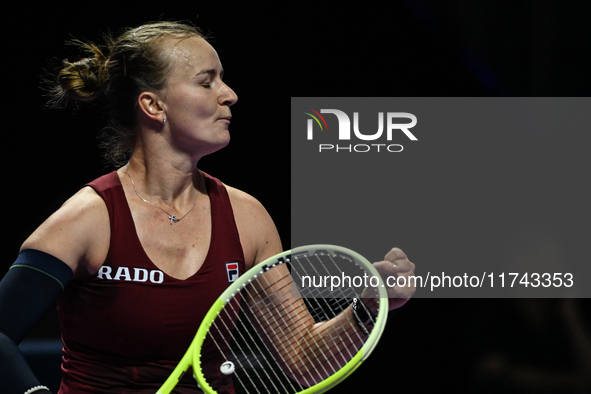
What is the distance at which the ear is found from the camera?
1.33m

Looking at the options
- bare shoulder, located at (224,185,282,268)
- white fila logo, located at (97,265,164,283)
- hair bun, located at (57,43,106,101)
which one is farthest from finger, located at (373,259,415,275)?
hair bun, located at (57,43,106,101)

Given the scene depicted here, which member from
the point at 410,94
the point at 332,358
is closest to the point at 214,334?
the point at 332,358

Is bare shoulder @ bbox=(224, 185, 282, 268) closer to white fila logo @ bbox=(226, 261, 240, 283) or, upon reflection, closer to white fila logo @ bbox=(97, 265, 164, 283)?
white fila logo @ bbox=(226, 261, 240, 283)

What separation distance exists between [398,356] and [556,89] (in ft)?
3.55

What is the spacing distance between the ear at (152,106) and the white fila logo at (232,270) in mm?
330

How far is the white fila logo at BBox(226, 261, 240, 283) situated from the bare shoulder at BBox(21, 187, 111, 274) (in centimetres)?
25

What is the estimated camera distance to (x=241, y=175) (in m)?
2.30

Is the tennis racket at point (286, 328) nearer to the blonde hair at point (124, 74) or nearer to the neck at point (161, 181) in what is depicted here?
the neck at point (161, 181)

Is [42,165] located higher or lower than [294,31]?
lower

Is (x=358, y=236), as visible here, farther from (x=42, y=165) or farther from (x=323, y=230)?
(x=42, y=165)

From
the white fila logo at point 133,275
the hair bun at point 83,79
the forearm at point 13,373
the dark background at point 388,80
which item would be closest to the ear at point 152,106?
the hair bun at point 83,79

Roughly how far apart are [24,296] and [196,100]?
19.3 inches

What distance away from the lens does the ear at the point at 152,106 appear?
1.33m

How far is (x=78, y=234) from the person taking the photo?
1.20 m
